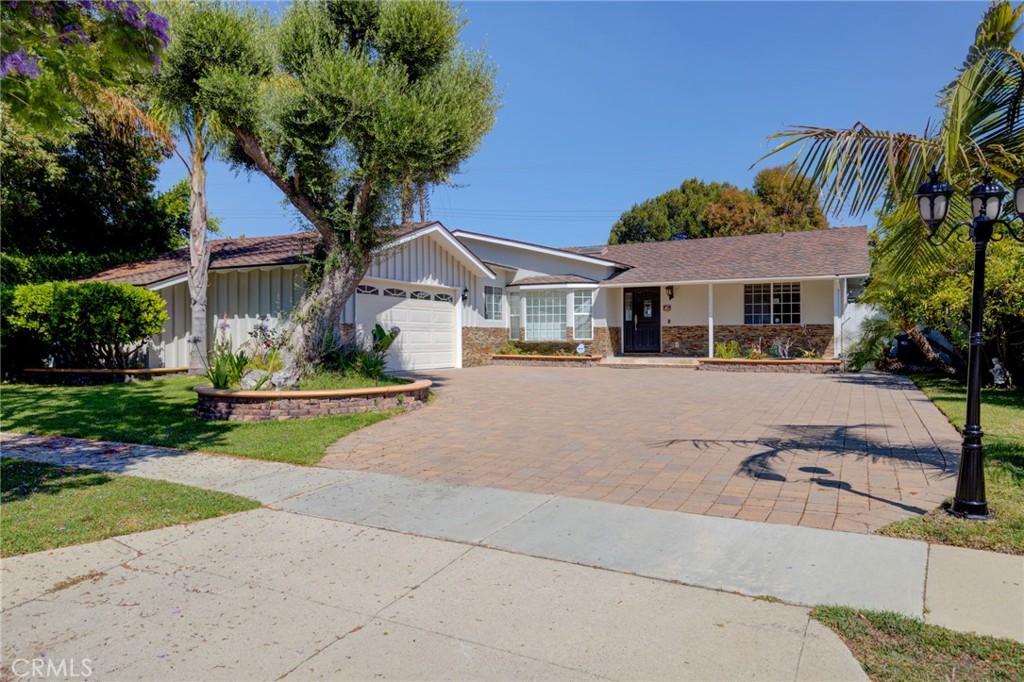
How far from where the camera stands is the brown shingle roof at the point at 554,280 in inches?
893

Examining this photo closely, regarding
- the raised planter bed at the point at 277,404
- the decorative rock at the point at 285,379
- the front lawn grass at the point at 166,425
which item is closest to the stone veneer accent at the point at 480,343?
the front lawn grass at the point at 166,425

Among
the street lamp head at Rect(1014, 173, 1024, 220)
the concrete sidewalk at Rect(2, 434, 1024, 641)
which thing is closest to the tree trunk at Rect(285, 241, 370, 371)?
the concrete sidewalk at Rect(2, 434, 1024, 641)

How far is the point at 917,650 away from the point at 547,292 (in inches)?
802

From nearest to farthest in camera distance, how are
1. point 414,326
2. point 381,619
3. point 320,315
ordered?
point 381,619 → point 320,315 → point 414,326

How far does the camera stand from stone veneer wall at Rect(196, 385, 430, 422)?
9.85m

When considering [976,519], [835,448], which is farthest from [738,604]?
[835,448]

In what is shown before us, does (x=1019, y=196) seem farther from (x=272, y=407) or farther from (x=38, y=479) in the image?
(x=272, y=407)

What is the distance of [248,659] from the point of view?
121 inches

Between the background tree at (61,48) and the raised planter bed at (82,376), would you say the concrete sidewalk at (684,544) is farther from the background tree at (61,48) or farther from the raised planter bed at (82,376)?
the raised planter bed at (82,376)

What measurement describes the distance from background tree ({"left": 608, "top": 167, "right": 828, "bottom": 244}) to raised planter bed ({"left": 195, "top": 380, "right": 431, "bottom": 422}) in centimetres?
3164

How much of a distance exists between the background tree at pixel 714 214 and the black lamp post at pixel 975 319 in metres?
32.7

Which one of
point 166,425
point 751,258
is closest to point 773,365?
point 751,258

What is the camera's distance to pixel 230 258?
672 inches

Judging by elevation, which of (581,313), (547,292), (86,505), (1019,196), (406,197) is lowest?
(86,505)
